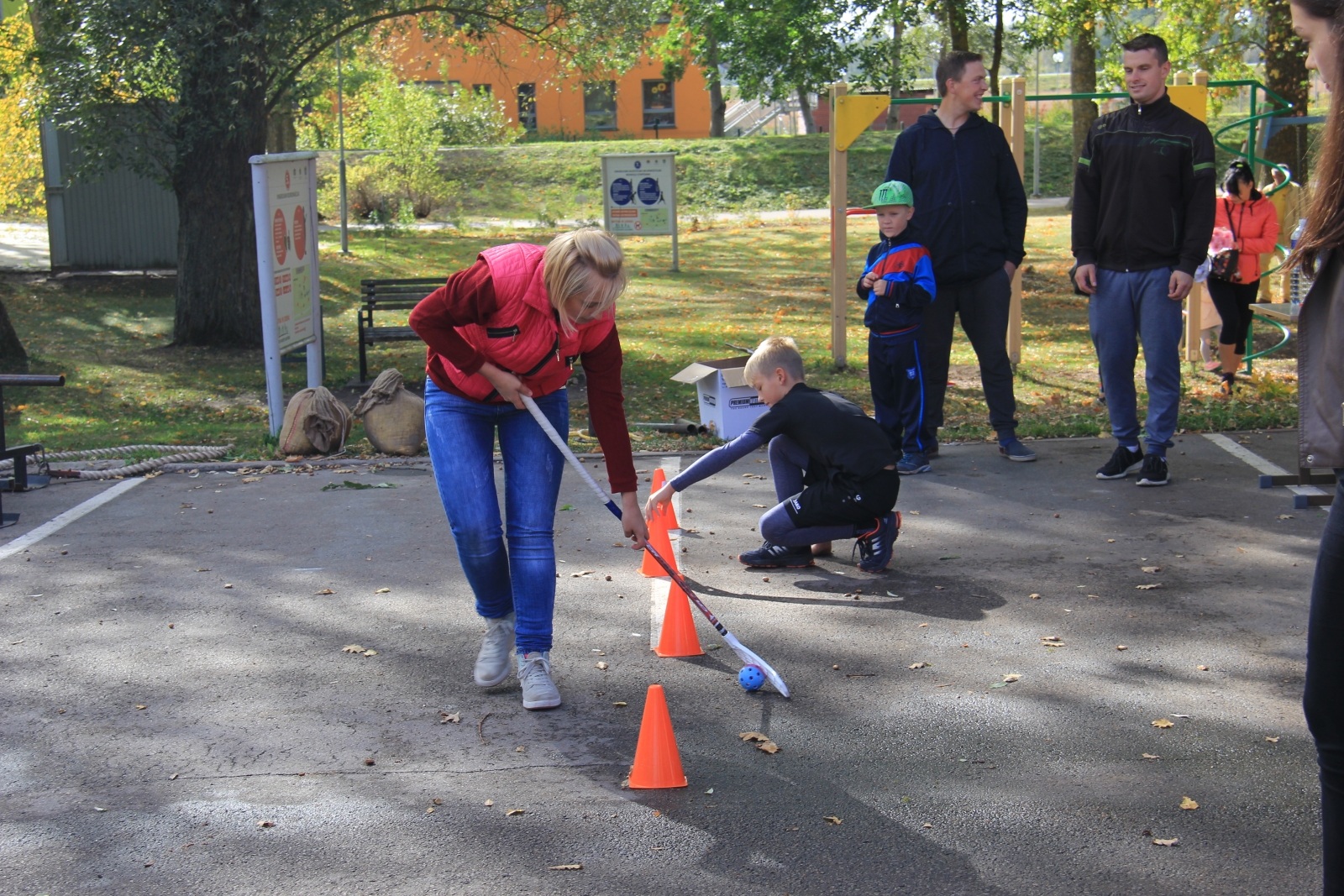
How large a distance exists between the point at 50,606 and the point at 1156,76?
617 cm

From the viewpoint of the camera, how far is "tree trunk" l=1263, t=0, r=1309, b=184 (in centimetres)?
1328

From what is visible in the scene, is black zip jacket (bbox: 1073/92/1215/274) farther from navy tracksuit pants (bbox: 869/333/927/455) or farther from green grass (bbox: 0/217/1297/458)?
green grass (bbox: 0/217/1297/458)

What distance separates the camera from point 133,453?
852 cm

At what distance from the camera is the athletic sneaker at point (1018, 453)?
783 cm

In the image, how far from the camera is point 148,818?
350 centimetres

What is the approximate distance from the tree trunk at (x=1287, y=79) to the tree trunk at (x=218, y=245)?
1083 centimetres

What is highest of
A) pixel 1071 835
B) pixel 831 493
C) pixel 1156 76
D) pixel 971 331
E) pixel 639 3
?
pixel 639 3

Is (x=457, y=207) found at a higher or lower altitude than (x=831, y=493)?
higher

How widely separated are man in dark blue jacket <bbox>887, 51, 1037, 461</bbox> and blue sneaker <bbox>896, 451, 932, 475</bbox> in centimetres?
21

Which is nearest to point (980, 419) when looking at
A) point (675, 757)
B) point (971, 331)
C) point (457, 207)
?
point (971, 331)

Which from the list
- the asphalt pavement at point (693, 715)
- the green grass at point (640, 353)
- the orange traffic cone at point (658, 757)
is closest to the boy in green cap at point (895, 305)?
the asphalt pavement at point (693, 715)

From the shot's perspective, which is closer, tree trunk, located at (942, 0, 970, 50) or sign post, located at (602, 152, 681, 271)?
A: tree trunk, located at (942, 0, 970, 50)

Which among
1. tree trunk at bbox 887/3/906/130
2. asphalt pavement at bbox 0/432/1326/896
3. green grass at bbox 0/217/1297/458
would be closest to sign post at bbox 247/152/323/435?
green grass at bbox 0/217/1297/458

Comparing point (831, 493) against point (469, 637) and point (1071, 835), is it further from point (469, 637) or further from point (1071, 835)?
point (1071, 835)
